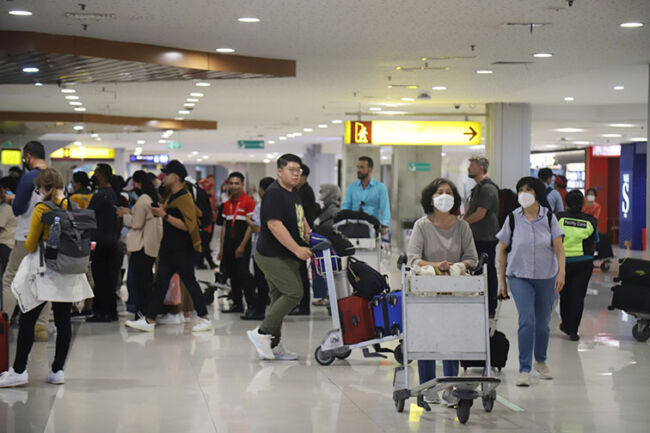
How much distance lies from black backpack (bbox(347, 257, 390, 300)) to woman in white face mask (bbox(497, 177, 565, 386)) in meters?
0.97

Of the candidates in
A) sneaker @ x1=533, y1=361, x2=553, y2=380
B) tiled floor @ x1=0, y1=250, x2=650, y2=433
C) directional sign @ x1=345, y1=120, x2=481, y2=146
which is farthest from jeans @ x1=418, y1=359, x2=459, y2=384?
directional sign @ x1=345, y1=120, x2=481, y2=146

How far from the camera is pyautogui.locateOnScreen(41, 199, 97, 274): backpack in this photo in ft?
22.1

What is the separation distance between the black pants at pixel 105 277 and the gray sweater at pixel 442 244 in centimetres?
505

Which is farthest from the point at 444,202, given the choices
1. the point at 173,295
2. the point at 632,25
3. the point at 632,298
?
the point at 173,295

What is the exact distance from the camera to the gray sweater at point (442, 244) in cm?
631

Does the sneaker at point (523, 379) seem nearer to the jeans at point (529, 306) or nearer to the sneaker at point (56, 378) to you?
the jeans at point (529, 306)

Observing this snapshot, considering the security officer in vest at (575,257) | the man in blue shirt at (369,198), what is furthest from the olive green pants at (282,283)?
the man in blue shirt at (369,198)

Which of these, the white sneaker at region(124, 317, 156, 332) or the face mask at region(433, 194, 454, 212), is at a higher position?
the face mask at region(433, 194, 454, 212)

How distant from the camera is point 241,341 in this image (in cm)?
923

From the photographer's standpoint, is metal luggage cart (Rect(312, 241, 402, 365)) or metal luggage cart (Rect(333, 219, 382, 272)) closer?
metal luggage cart (Rect(312, 241, 402, 365))

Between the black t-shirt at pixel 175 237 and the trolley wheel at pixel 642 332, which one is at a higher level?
the black t-shirt at pixel 175 237

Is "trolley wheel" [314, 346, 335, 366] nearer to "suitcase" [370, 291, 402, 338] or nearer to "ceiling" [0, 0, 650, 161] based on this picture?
"suitcase" [370, 291, 402, 338]

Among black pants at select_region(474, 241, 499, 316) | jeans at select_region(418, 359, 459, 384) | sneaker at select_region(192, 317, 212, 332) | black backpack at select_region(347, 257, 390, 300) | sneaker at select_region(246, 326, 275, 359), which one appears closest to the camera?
jeans at select_region(418, 359, 459, 384)

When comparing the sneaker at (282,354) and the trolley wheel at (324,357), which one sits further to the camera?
the sneaker at (282,354)
